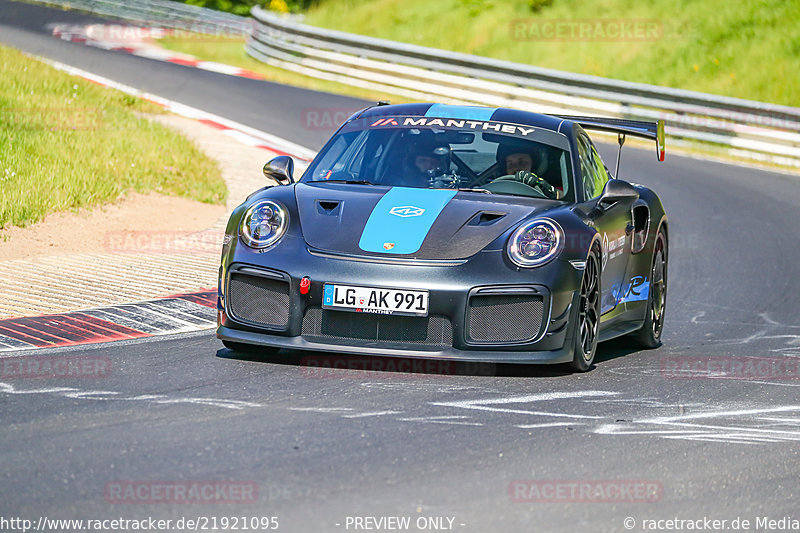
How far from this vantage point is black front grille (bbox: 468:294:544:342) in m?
6.14

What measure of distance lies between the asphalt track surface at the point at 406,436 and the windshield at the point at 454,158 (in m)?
1.11

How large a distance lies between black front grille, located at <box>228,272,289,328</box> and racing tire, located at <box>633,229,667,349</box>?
105 inches

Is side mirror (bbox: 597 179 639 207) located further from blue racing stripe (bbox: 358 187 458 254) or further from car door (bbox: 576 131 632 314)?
blue racing stripe (bbox: 358 187 458 254)

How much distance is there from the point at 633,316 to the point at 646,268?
16.5 inches

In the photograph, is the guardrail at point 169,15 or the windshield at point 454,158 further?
the guardrail at point 169,15

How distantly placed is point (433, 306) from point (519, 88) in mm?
17633

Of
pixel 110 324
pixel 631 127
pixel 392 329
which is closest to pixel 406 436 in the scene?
pixel 392 329

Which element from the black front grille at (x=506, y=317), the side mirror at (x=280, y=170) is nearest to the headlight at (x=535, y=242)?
the black front grille at (x=506, y=317)

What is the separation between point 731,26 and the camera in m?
27.5

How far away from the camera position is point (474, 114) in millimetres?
7691

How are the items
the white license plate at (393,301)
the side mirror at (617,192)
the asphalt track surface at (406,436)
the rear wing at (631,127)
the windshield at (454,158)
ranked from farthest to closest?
the rear wing at (631,127) < the windshield at (454,158) < the side mirror at (617,192) < the white license plate at (393,301) < the asphalt track surface at (406,436)

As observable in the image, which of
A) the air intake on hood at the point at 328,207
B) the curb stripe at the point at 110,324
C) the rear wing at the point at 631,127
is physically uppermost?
the rear wing at the point at 631,127

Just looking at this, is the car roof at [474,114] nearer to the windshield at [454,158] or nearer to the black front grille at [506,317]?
the windshield at [454,158]

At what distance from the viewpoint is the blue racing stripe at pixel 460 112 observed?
7.63 meters
